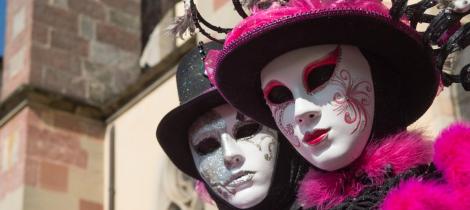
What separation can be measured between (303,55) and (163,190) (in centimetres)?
319

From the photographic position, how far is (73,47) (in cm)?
594

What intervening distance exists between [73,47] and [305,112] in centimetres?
437

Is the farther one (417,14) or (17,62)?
(17,62)

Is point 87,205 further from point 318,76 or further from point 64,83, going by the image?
point 318,76

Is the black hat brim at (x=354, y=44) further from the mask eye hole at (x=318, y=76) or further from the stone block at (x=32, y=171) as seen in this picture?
the stone block at (x=32, y=171)

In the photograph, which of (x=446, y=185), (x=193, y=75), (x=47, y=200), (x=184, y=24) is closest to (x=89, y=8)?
(x=47, y=200)

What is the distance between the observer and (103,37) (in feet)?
20.2

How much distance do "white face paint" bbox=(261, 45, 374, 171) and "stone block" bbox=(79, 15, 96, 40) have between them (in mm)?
4307

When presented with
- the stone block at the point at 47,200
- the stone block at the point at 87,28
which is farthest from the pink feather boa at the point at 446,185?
the stone block at the point at 87,28

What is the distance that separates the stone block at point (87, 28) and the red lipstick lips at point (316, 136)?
14.4 feet

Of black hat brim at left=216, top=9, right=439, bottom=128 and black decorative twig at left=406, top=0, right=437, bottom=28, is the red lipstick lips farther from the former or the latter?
black decorative twig at left=406, top=0, right=437, bottom=28

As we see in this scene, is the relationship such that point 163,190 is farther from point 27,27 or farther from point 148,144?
point 27,27

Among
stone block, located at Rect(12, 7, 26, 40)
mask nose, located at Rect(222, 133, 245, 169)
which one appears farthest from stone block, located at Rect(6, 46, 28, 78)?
mask nose, located at Rect(222, 133, 245, 169)

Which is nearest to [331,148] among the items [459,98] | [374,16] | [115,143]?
[374,16]
